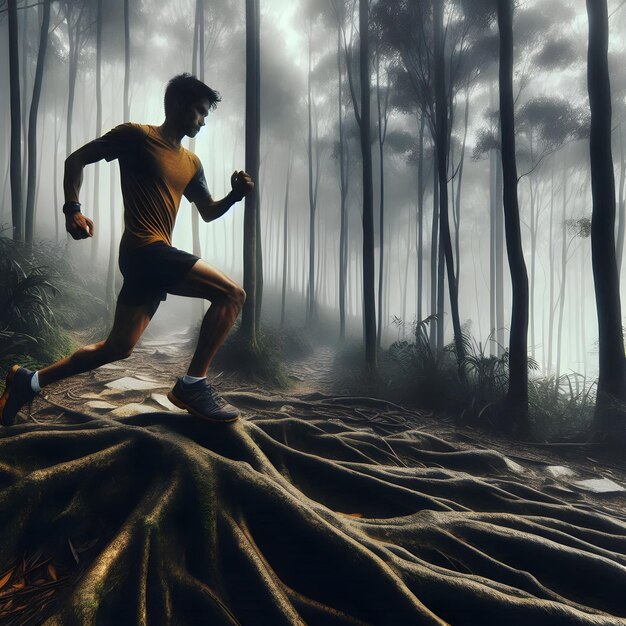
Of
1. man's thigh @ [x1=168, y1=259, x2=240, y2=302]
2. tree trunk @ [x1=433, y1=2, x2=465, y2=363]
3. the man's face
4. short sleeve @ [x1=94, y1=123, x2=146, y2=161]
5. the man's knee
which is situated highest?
tree trunk @ [x1=433, y1=2, x2=465, y2=363]

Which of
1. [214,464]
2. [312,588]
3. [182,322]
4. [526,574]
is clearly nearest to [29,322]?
[214,464]

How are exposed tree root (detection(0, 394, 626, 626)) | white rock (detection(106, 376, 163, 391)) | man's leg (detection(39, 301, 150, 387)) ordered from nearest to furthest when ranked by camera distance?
exposed tree root (detection(0, 394, 626, 626)), man's leg (detection(39, 301, 150, 387)), white rock (detection(106, 376, 163, 391))

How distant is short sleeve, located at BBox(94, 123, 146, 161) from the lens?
1.84 meters

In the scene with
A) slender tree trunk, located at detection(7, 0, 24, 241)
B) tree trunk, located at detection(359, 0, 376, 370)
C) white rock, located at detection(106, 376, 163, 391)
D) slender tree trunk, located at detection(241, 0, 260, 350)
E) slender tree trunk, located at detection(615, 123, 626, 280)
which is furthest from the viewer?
slender tree trunk, located at detection(615, 123, 626, 280)

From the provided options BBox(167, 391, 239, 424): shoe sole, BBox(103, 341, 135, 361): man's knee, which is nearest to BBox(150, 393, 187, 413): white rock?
BBox(103, 341, 135, 361): man's knee

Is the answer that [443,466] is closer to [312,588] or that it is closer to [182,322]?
[312,588]

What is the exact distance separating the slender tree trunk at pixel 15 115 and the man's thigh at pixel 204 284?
24.4ft

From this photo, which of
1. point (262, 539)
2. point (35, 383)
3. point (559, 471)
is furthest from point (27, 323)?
point (559, 471)

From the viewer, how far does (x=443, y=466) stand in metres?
3.05

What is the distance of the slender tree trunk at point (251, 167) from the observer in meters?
6.60

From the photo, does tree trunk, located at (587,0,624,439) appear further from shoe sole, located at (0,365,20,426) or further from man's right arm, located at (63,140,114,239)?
shoe sole, located at (0,365,20,426)

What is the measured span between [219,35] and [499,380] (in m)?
19.3

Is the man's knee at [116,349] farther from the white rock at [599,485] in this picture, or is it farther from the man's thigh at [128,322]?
the white rock at [599,485]

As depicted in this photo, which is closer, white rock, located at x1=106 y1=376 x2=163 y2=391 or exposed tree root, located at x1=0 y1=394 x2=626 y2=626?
exposed tree root, located at x1=0 y1=394 x2=626 y2=626
